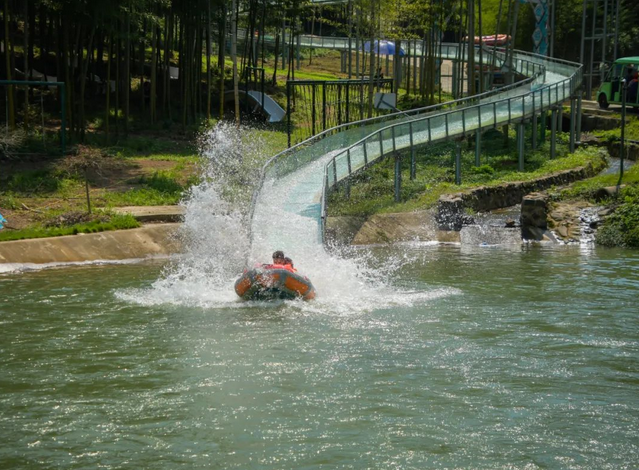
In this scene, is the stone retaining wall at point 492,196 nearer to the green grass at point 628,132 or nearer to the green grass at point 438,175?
the green grass at point 438,175

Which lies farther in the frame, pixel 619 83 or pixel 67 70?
pixel 619 83

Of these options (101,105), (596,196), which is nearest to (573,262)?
(596,196)

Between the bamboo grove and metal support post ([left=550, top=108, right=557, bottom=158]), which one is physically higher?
the bamboo grove

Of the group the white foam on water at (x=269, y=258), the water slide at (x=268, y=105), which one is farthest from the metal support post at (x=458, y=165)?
the water slide at (x=268, y=105)

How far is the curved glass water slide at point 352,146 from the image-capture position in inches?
851

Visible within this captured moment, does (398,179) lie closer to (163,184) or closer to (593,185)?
(593,185)

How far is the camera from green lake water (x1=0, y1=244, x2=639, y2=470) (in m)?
10.2

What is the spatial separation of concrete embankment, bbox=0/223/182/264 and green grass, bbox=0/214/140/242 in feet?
0.73

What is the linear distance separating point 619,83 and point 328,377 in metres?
33.1

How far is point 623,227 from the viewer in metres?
24.6

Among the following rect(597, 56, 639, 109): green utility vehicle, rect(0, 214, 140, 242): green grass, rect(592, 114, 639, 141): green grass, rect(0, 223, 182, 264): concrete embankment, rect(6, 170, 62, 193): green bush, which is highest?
rect(597, 56, 639, 109): green utility vehicle

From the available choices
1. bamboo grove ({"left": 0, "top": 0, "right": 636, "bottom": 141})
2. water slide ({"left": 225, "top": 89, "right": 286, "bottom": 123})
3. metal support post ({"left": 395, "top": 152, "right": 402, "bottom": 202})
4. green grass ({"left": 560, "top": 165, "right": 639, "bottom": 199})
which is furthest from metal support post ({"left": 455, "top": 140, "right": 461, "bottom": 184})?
water slide ({"left": 225, "top": 89, "right": 286, "bottom": 123})

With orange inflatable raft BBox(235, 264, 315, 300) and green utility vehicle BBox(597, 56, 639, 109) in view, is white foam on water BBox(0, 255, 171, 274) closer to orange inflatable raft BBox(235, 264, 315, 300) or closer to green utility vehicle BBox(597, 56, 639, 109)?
orange inflatable raft BBox(235, 264, 315, 300)

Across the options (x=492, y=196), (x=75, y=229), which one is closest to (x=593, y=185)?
(x=492, y=196)
